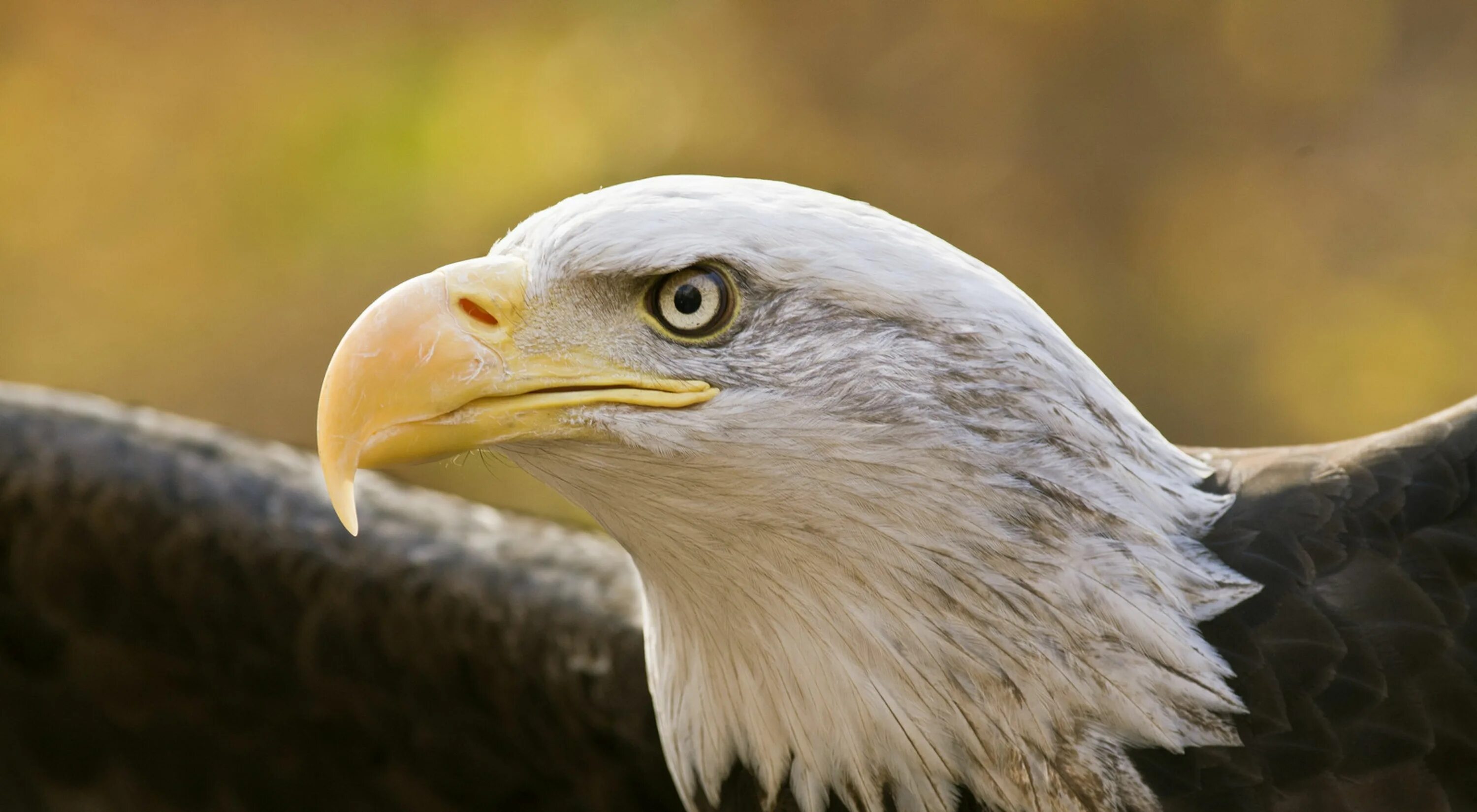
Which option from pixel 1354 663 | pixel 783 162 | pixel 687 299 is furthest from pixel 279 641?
pixel 783 162

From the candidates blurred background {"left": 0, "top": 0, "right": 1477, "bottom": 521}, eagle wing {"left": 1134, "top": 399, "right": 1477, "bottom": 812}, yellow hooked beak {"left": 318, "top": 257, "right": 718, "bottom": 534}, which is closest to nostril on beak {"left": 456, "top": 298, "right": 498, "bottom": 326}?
yellow hooked beak {"left": 318, "top": 257, "right": 718, "bottom": 534}

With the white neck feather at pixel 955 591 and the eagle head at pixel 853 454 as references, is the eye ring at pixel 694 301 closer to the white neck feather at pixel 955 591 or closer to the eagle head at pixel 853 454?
the eagle head at pixel 853 454

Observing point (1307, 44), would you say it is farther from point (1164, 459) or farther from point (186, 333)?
point (186, 333)

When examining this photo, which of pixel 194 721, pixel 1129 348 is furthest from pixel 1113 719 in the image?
pixel 1129 348

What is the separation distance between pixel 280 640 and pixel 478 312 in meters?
1.65

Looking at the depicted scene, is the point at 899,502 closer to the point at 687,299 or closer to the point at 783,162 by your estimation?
the point at 687,299

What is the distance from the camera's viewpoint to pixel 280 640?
3053 mm

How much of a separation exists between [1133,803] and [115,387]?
650 cm

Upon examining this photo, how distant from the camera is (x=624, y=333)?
67.4 inches

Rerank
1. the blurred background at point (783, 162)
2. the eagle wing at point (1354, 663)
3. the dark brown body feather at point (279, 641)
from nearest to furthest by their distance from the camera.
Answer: the eagle wing at point (1354, 663)
the dark brown body feather at point (279, 641)
the blurred background at point (783, 162)

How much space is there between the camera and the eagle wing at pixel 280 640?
2.82 metres

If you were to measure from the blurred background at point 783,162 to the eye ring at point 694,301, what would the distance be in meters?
4.27

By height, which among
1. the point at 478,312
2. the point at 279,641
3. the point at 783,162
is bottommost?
the point at 279,641

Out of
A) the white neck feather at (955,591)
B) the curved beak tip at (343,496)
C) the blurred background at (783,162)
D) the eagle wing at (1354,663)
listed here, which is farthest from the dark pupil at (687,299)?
the blurred background at (783,162)
